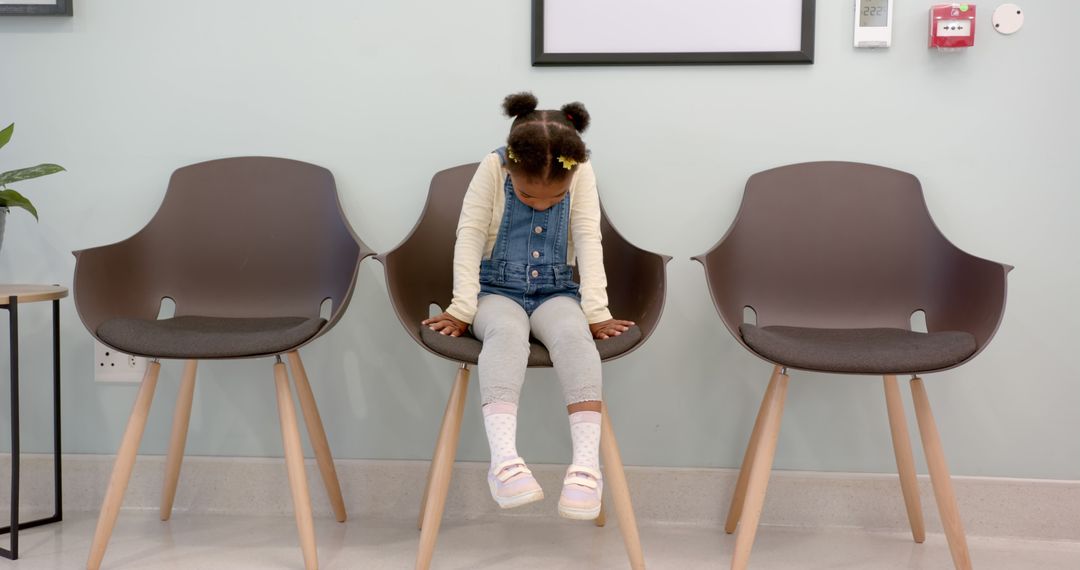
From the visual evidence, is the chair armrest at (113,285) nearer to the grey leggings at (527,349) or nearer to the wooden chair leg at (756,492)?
the grey leggings at (527,349)

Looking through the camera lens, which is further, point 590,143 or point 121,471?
point 590,143

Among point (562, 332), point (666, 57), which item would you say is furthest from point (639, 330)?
point (666, 57)

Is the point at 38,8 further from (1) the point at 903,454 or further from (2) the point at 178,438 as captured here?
(1) the point at 903,454

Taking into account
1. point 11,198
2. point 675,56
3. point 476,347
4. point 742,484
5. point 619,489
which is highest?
point 675,56

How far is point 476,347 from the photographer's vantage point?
155 centimetres

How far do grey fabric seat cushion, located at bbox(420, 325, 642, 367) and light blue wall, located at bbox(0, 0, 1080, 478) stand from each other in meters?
0.42

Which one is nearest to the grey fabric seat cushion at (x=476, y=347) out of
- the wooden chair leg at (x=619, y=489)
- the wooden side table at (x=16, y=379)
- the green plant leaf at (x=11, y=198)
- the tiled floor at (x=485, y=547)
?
the wooden chair leg at (x=619, y=489)

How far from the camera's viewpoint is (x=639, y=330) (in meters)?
1.60

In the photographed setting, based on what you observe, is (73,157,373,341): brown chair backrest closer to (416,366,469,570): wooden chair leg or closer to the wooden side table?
the wooden side table

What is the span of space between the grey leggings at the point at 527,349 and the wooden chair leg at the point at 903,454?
28.0 inches

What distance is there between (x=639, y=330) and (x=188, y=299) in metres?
1.02

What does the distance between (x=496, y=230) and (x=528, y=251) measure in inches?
3.5

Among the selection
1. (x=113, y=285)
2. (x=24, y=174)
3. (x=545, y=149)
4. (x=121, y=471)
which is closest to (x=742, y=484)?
(x=545, y=149)

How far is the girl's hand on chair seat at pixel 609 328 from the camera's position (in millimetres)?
1602
